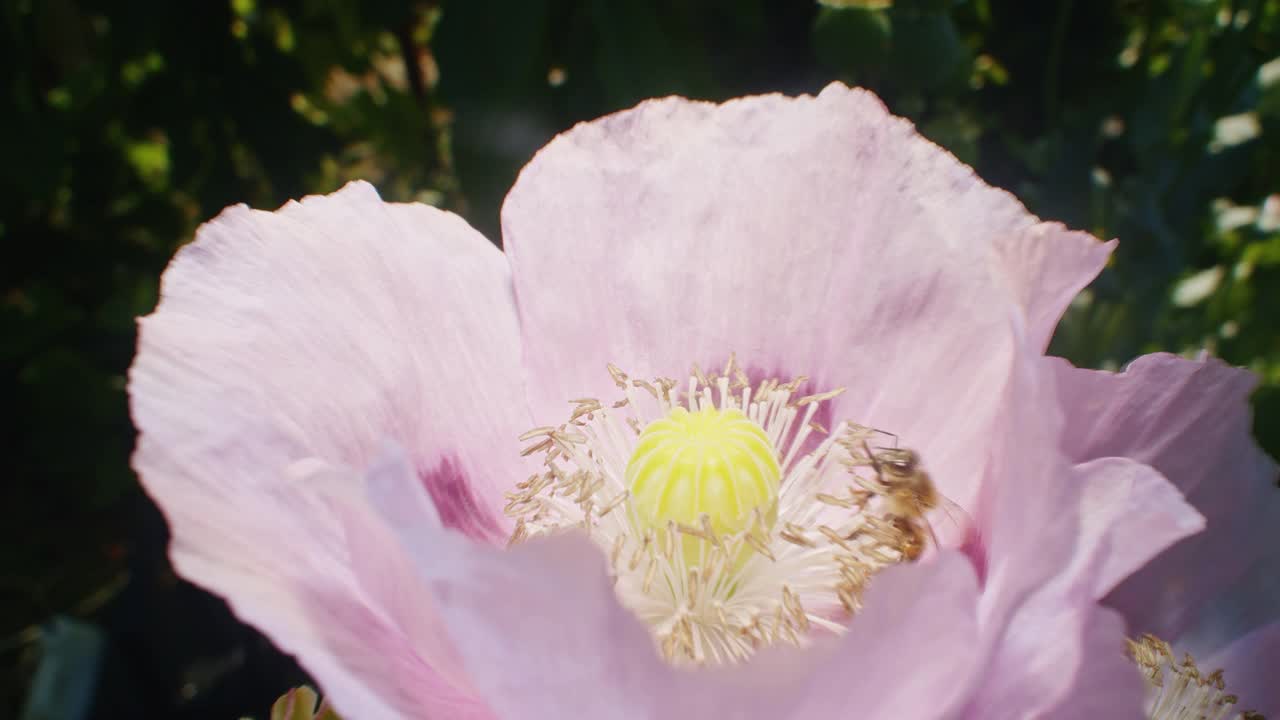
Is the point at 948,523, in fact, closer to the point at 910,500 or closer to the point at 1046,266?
the point at 910,500

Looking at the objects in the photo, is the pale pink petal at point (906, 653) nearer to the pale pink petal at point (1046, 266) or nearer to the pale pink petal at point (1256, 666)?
the pale pink petal at point (1046, 266)

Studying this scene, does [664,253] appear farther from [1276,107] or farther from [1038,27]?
[1276,107]

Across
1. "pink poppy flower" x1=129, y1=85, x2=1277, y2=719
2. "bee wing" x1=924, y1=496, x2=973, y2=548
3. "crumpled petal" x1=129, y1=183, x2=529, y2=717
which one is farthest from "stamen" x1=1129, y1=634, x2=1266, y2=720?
"crumpled petal" x1=129, y1=183, x2=529, y2=717

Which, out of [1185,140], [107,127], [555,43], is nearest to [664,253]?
[555,43]

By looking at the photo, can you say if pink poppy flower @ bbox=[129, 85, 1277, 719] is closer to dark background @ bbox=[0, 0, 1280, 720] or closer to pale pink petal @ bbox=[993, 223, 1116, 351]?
pale pink petal @ bbox=[993, 223, 1116, 351]

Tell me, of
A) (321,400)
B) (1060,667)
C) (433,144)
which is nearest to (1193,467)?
A: (1060,667)
